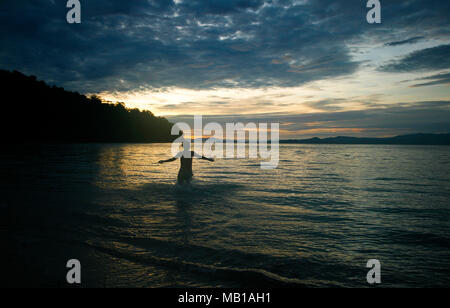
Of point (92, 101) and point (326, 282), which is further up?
point (92, 101)

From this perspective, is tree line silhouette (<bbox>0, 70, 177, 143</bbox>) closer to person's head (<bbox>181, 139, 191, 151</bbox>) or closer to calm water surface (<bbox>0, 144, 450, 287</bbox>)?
person's head (<bbox>181, 139, 191, 151</bbox>)

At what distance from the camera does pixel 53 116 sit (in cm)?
9481

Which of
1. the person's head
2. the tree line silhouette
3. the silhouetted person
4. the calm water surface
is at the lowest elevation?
the calm water surface

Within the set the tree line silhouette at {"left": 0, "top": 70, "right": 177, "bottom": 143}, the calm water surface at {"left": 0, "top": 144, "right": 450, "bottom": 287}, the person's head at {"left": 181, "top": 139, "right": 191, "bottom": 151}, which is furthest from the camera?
the tree line silhouette at {"left": 0, "top": 70, "right": 177, "bottom": 143}

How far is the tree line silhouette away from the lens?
258 ft

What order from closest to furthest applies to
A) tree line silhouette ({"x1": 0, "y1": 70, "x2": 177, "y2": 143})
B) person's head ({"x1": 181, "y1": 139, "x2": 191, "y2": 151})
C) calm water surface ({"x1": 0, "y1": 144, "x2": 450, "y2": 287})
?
calm water surface ({"x1": 0, "y1": 144, "x2": 450, "y2": 287}) → person's head ({"x1": 181, "y1": 139, "x2": 191, "y2": 151}) → tree line silhouette ({"x1": 0, "y1": 70, "x2": 177, "y2": 143})

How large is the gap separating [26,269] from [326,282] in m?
5.23

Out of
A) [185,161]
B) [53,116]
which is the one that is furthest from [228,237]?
[53,116]

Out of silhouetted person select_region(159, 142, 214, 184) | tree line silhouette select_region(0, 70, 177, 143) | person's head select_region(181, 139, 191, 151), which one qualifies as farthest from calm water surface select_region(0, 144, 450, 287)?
tree line silhouette select_region(0, 70, 177, 143)

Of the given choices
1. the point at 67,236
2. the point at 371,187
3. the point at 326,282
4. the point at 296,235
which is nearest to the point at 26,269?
the point at 67,236

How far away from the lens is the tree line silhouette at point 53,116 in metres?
78.7
